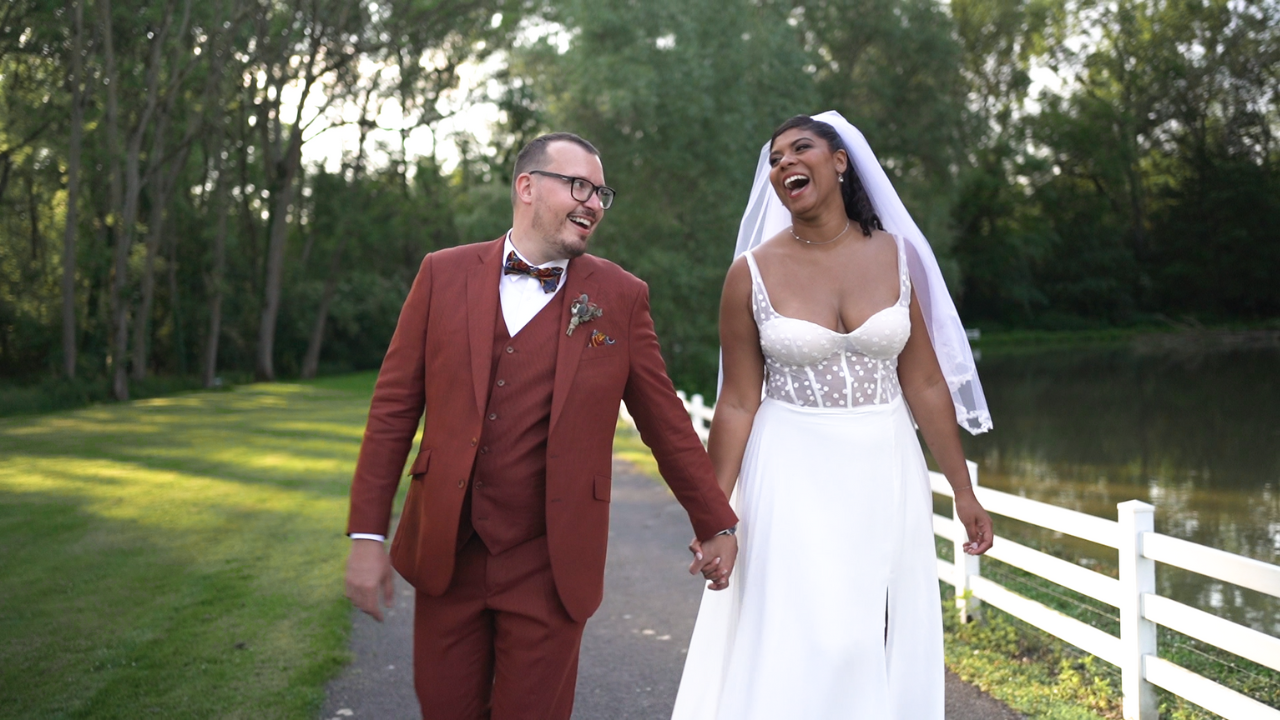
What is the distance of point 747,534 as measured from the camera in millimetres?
4211

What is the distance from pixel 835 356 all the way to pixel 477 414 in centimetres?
146

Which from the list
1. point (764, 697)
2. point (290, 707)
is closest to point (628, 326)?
point (764, 697)

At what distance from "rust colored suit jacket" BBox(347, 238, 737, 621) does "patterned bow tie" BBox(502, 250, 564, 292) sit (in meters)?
0.03

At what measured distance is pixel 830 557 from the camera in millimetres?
4090

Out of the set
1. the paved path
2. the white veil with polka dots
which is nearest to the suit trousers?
the white veil with polka dots

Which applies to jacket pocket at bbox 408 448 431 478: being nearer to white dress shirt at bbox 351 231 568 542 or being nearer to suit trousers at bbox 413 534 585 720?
suit trousers at bbox 413 534 585 720

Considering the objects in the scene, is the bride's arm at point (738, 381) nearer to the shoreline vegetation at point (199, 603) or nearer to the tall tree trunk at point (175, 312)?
the shoreline vegetation at point (199, 603)

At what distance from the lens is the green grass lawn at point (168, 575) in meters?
6.09

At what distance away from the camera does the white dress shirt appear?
139 inches

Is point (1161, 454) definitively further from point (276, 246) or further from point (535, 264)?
point (276, 246)

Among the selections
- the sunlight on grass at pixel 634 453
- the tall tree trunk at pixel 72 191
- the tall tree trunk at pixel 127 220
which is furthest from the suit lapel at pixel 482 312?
the tall tree trunk at pixel 127 220

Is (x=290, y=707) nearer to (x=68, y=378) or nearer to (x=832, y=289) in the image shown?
(x=832, y=289)

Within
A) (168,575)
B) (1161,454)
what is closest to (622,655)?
(168,575)

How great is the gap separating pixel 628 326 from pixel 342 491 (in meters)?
11.0
